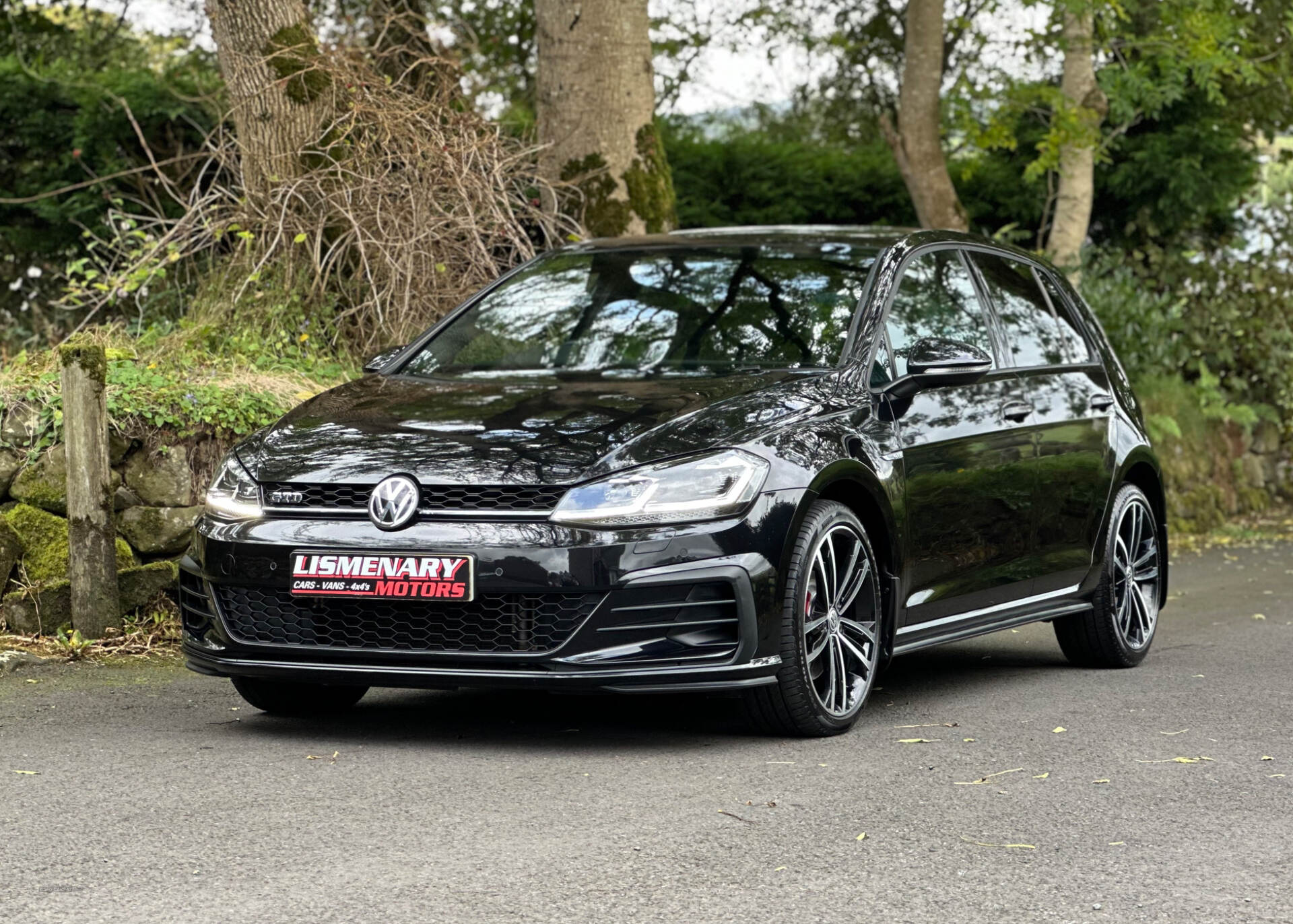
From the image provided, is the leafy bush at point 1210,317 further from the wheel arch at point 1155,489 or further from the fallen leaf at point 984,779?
the fallen leaf at point 984,779

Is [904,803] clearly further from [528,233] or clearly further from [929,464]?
[528,233]

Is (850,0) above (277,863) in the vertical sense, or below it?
above

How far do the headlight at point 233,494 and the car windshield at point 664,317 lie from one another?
40.5 inches

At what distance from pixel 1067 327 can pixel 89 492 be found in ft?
13.3

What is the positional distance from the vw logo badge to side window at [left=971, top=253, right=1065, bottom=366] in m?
2.83

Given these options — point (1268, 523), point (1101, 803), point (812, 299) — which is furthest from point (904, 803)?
point (1268, 523)

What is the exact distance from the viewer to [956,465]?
21.8ft

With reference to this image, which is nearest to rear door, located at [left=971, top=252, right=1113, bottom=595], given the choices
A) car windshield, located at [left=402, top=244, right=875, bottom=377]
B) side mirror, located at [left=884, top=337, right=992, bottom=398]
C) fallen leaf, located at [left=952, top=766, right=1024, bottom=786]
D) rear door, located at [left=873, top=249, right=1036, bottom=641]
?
rear door, located at [left=873, top=249, right=1036, bottom=641]

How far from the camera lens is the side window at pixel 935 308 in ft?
22.0

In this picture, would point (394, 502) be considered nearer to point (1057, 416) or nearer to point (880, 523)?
point (880, 523)

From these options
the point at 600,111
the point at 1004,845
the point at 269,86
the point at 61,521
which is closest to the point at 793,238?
the point at 1004,845

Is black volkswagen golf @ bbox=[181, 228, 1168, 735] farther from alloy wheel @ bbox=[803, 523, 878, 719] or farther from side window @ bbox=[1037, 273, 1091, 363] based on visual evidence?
side window @ bbox=[1037, 273, 1091, 363]

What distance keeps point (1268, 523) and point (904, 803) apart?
11.5 m

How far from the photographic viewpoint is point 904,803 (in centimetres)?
504
